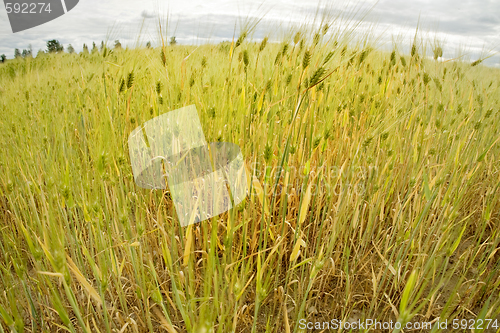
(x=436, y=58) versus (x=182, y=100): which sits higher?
(x=436, y=58)

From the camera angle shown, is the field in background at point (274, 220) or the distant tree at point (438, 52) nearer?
the field in background at point (274, 220)

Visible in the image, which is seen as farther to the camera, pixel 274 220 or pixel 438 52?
pixel 438 52

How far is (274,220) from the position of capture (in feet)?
3.99

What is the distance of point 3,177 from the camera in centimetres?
136

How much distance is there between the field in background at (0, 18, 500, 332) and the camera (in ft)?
2.45

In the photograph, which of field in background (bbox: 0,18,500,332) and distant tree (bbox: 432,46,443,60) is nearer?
field in background (bbox: 0,18,500,332)

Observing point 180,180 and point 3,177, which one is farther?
point 3,177

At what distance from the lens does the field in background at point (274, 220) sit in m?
0.75

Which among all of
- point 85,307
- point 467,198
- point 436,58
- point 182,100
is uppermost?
point 436,58

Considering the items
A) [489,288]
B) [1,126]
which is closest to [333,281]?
[489,288]

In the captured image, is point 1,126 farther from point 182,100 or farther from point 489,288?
point 489,288

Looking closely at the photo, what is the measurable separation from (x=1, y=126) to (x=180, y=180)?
1.70 meters

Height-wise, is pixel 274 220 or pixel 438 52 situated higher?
pixel 438 52

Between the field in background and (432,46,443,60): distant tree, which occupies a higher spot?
(432,46,443,60): distant tree
